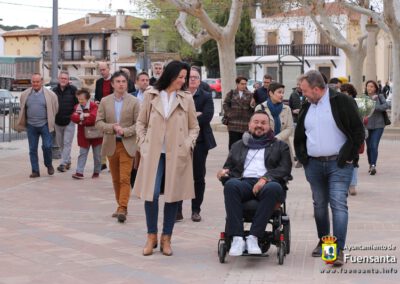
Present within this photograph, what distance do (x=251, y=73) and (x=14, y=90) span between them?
73.6 ft

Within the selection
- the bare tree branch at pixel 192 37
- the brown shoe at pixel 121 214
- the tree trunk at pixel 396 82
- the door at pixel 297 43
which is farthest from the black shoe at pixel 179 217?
the door at pixel 297 43

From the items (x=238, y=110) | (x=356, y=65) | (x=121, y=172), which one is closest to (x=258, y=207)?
(x=121, y=172)

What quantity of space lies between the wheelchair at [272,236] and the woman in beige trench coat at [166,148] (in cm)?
63

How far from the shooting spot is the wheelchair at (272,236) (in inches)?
311

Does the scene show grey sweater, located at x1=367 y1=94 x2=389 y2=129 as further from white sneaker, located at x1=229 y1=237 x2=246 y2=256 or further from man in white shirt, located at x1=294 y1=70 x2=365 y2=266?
white sneaker, located at x1=229 y1=237 x2=246 y2=256

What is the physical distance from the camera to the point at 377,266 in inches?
309

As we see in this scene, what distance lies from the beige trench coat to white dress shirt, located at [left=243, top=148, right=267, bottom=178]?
547 mm

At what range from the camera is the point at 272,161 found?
27.2 feet

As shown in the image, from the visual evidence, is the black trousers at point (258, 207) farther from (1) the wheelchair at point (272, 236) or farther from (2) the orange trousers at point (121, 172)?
(2) the orange trousers at point (121, 172)

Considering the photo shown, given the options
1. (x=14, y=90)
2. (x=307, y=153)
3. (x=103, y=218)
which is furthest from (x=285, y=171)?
(x=14, y=90)

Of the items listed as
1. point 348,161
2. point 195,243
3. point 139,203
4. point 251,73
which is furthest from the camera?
point 251,73

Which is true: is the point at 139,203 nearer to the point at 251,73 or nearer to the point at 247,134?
the point at 247,134

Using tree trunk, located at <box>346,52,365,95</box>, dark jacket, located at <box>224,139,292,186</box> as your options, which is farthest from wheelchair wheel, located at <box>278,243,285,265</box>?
tree trunk, located at <box>346,52,365,95</box>

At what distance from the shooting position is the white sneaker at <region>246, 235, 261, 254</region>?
25.6 ft
